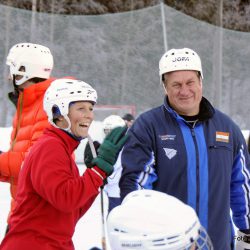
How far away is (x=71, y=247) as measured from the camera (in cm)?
245

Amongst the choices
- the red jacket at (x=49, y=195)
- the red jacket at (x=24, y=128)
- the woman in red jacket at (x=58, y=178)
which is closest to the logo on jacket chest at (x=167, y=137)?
the woman in red jacket at (x=58, y=178)

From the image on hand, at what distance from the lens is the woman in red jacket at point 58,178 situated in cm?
224

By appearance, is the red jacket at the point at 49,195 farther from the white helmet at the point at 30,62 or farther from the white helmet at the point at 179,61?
the white helmet at the point at 30,62

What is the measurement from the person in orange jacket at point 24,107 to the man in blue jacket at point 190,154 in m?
0.53

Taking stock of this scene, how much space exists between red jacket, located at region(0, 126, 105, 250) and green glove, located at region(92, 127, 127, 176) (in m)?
0.04

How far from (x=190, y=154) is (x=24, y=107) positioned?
928 millimetres

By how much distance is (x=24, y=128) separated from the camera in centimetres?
285

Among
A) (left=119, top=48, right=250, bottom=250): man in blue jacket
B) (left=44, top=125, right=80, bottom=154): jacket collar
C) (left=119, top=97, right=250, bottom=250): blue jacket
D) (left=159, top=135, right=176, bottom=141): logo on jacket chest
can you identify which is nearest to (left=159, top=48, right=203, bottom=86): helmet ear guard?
(left=119, top=48, right=250, bottom=250): man in blue jacket

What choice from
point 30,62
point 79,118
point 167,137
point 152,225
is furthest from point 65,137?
point 152,225

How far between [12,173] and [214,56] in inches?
403

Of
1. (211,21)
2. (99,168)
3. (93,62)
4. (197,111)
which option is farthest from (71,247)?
(211,21)

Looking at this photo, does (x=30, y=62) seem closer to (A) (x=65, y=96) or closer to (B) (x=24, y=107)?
(B) (x=24, y=107)

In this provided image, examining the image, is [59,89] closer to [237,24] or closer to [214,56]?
[214,56]

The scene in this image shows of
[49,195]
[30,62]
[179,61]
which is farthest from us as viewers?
[30,62]
